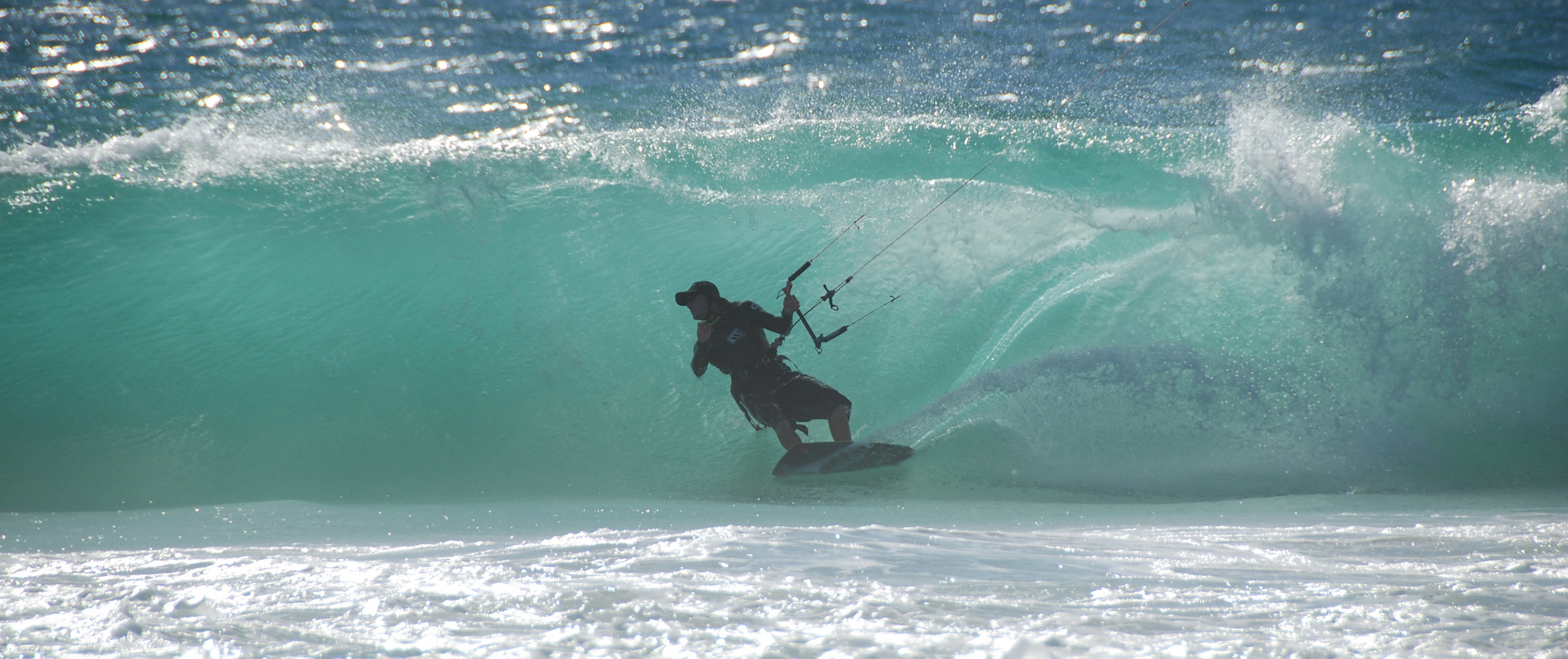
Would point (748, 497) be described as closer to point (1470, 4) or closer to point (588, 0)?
point (588, 0)

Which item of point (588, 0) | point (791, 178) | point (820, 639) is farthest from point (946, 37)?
point (820, 639)

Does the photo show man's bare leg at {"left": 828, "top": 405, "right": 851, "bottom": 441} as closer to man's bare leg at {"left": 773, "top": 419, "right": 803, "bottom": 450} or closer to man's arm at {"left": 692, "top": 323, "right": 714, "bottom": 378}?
man's bare leg at {"left": 773, "top": 419, "right": 803, "bottom": 450}

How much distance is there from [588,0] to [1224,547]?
39.7 feet

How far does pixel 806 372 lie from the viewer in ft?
18.1

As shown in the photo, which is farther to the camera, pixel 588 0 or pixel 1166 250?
pixel 588 0

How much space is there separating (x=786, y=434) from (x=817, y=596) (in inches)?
86.6

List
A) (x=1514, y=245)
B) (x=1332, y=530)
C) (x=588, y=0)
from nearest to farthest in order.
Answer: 1. (x=1332, y=530)
2. (x=1514, y=245)
3. (x=588, y=0)

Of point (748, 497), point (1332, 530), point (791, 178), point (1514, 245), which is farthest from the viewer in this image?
point (791, 178)

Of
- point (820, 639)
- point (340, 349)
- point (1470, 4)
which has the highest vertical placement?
point (1470, 4)

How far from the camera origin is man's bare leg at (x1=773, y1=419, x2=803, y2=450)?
4.48 m

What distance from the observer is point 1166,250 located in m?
5.45

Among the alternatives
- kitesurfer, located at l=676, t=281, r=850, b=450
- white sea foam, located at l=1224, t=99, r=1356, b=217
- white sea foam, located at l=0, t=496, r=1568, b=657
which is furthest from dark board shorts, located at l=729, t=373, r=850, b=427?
white sea foam, located at l=1224, t=99, r=1356, b=217

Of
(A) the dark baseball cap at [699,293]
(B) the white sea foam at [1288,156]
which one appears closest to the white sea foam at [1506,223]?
(B) the white sea foam at [1288,156]

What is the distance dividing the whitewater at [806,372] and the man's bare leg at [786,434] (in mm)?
212
